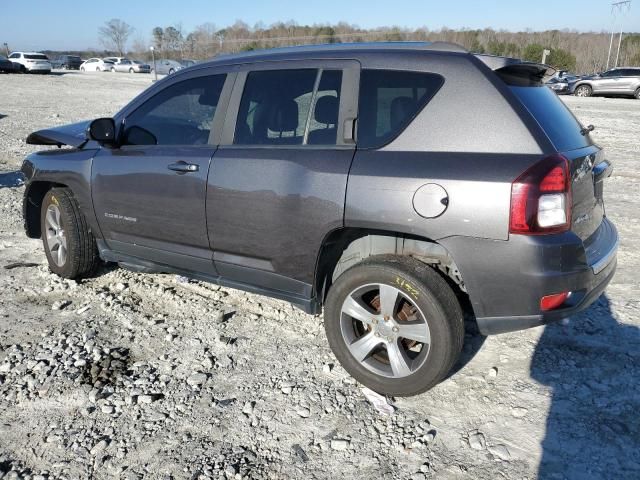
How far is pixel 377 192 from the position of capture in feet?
9.36

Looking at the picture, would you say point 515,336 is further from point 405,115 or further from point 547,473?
point 405,115

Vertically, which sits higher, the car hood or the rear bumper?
the car hood

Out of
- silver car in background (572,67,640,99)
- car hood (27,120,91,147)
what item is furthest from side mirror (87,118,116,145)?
silver car in background (572,67,640,99)

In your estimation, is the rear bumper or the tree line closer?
A: the rear bumper

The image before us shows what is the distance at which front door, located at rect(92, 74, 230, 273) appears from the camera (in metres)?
3.62

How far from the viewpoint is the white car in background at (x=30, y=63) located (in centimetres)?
4166

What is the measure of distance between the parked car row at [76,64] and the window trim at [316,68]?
26.4 meters

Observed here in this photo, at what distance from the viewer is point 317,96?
10.7ft

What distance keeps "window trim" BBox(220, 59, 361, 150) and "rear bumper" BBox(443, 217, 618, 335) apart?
3.07ft

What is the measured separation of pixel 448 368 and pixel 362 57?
1.85 m

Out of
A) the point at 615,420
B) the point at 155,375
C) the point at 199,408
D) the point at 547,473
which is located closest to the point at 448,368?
the point at 547,473

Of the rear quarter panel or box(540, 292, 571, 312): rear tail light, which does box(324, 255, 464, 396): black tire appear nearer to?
the rear quarter panel

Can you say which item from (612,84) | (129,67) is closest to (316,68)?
(612,84)

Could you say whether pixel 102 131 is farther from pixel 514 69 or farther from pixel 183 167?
pixel 514 69
